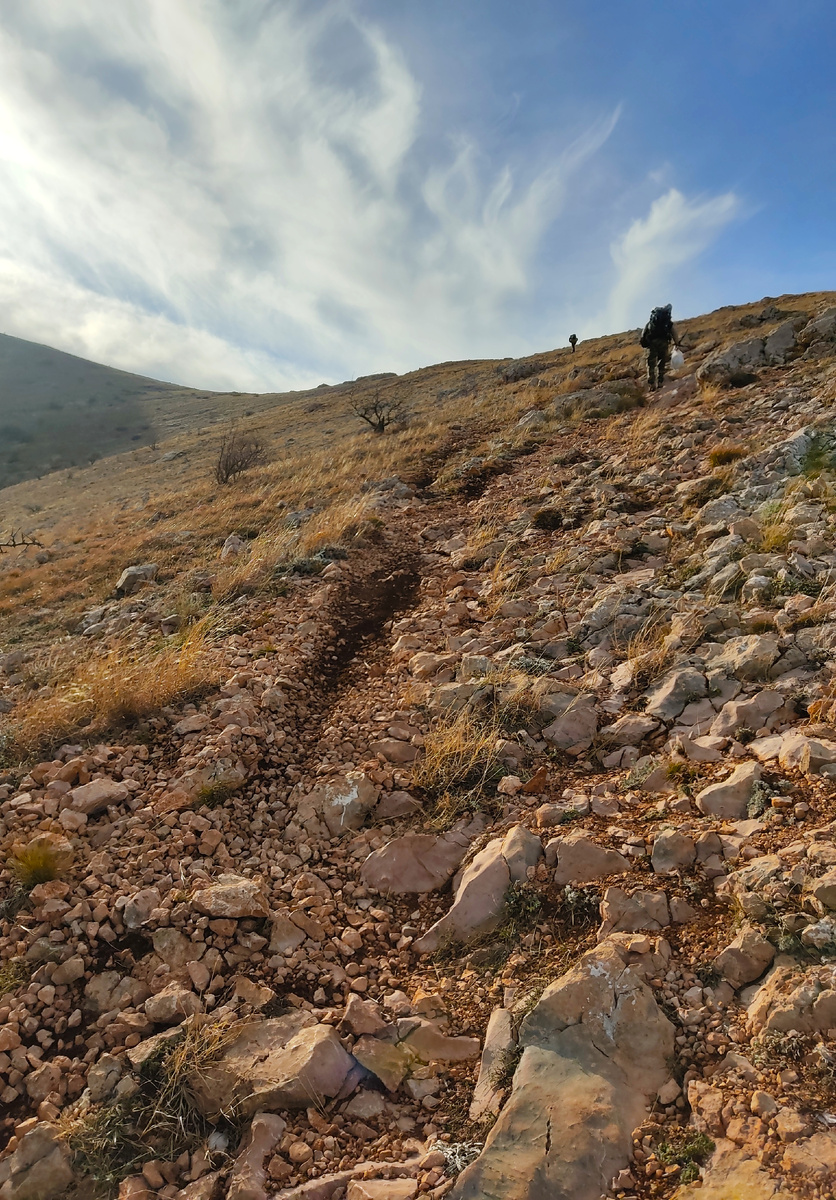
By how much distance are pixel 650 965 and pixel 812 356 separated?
15.6m

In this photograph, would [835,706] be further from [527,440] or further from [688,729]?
[527,440]

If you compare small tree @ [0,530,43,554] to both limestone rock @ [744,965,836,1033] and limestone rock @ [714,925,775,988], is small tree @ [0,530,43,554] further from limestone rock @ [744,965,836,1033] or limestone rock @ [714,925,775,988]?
limestone rock @ [744,965,836,1033]

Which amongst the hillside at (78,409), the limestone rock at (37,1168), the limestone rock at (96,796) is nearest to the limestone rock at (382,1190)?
the limestone rock at (37,1168)

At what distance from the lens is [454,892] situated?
12.4 feet

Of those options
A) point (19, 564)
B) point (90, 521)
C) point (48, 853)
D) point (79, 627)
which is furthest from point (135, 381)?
point (48, 853)

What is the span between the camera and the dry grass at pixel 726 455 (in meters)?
9.06

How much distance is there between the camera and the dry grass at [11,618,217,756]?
17.3 feet

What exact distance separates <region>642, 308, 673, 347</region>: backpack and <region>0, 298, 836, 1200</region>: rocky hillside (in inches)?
333

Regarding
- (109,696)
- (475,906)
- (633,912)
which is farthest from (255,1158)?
(109,696)

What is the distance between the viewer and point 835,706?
378 centimetres

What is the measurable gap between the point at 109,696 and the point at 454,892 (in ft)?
12.4

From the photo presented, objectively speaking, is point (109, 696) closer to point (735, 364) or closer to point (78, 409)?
point (735, 364)

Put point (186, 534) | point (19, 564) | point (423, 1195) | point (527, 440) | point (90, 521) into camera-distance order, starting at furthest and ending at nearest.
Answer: point (90, 521), point (527, 440), point (19, 564), point (186, 534), point (423, 1195)

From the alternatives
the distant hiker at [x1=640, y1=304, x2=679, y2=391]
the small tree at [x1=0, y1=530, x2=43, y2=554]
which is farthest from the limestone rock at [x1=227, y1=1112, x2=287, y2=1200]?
the distant hiker at [x1=640, y1=304, x2=679, y2=391]
